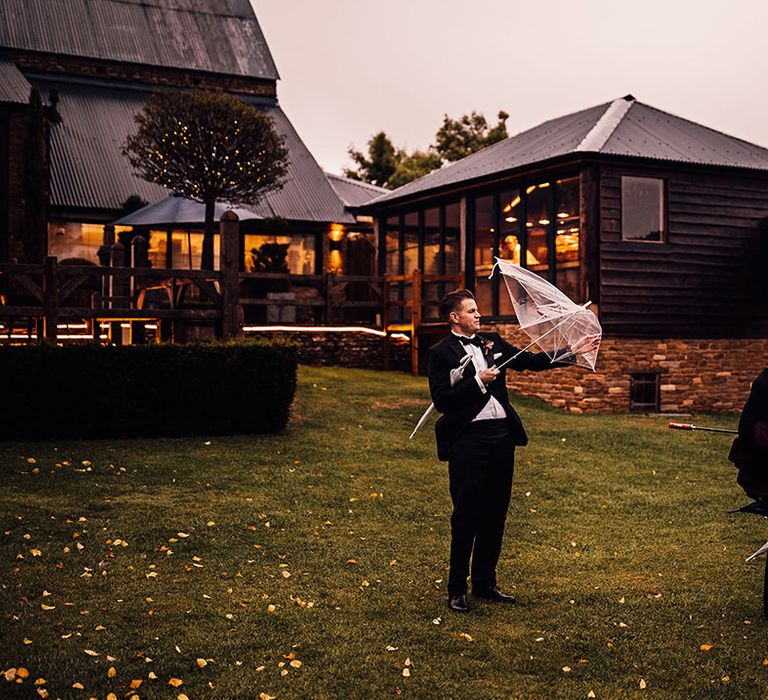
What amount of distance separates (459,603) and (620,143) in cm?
1382

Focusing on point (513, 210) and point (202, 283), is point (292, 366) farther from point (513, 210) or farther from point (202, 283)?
point (513, 210)

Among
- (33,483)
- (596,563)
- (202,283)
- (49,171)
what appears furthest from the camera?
(49,171)

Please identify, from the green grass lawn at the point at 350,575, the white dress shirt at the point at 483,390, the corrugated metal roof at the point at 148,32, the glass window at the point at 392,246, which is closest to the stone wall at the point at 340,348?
the glass window at the point at 392,246

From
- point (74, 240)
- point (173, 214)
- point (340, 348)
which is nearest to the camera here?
point (340, 348)

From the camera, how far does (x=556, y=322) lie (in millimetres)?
6578

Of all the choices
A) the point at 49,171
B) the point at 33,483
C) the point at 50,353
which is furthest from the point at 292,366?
the point at 49,171

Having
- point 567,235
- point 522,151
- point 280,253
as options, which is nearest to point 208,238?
point 280,253

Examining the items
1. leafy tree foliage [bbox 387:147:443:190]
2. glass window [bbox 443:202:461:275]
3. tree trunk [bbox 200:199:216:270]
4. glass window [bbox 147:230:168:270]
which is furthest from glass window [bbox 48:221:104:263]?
leafy tree foliage [bbox 387:147:443:190]

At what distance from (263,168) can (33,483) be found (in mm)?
12556

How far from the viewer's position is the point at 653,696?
200 inches

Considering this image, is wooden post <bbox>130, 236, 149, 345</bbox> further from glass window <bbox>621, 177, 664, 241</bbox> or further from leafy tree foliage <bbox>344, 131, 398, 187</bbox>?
leafy tree foliage <bbox>344, 131, 398, 187</bbox>

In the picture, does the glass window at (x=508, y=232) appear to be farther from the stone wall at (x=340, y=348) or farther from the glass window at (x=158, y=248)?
the glass window at (x=158, y=248)

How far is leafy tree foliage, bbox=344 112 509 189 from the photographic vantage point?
145ft

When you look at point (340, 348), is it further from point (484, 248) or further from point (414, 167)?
point (414, 167)
